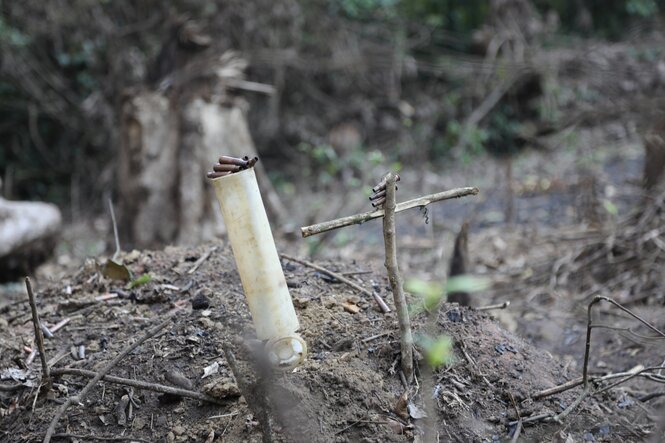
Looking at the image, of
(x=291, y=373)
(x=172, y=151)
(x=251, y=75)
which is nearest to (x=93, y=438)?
(x=291, y=373)

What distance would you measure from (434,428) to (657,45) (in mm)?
10575

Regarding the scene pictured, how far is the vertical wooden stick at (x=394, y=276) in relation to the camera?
1677 millimetres

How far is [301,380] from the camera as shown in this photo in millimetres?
1820

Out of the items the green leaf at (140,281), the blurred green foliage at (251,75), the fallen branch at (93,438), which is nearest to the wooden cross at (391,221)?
the fallen branch at (93,438)

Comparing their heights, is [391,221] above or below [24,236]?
above

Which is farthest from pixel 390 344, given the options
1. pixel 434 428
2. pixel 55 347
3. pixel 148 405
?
pixel 55 347

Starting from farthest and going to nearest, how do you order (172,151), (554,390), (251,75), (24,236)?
(251,75), (172,151), (24,236), (554,390)

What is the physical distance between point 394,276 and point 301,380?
1.27 ft

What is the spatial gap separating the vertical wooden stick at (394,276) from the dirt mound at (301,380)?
7cm

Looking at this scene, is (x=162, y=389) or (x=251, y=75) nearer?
(x=162, y=389)

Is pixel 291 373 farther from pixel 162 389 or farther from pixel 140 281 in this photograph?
pixel 140 281

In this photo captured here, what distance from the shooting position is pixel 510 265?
5.02 m

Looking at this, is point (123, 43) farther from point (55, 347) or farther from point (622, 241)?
point (55, 347)

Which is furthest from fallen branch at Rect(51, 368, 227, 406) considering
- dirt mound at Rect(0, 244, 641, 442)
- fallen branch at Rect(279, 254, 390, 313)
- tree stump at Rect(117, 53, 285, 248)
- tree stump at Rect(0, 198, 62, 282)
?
tree stump at Rect(0, 198, 62, 282)
